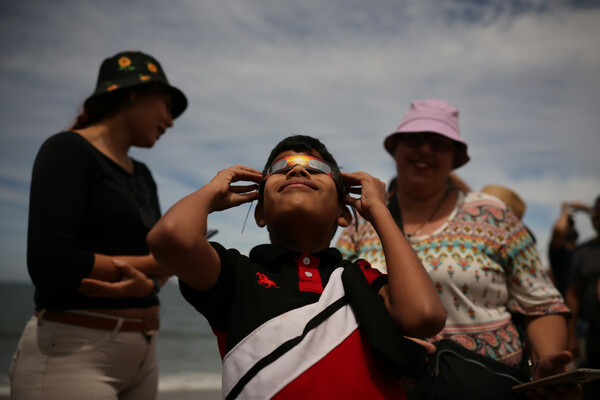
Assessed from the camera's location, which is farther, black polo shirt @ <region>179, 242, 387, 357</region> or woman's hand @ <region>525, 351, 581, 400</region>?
woman's hand @ <region>525, 351, 581, 400</region>

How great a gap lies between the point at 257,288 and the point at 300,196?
379 millimetres

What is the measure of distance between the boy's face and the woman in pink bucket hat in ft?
1.68

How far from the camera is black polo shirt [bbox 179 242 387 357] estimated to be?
1.62 meters

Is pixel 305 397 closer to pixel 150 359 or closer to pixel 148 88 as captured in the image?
pixel 150 359

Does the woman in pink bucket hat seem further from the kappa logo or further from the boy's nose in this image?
the kappa logo

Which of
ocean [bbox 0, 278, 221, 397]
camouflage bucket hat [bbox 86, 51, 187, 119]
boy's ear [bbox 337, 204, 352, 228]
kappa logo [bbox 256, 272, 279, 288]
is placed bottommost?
ocean [bbox 0, 278, 221, 397]

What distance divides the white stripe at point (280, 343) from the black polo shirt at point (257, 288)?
1.5 inches

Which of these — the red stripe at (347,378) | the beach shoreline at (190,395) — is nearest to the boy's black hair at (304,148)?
the red stripe at (347,378)

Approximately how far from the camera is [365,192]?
191 centimetres

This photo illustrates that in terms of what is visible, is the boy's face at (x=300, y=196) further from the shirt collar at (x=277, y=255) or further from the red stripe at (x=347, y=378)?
the red stripe at (x=347, y=378)

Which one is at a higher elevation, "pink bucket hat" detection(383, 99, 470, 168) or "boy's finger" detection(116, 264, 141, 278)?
"pink bucket hat" detection(383, 99, 470, 168)

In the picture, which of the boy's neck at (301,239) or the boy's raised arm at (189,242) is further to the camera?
the boy's neck at (301,239)

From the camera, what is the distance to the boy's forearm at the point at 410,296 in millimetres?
1551

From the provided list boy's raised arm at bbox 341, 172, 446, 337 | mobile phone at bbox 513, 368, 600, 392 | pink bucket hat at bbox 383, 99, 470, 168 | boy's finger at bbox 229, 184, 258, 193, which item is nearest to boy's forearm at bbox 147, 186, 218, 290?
boy's finger at bbox 229, 184, 258, 193
